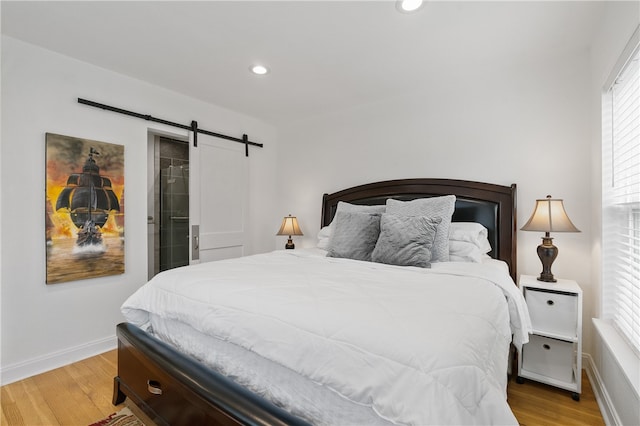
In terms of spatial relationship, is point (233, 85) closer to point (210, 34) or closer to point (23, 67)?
point (210, 34)

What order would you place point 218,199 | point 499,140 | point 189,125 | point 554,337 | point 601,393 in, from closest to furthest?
1. point 601,393
2. point 554,337
3. point 499,140
4. point 189,125
5. point 218,199

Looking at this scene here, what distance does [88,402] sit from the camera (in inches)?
75.6

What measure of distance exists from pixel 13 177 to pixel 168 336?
177cm

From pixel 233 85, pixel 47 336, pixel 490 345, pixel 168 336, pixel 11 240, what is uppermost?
pixel 233 85

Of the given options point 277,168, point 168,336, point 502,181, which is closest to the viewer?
point 168,336

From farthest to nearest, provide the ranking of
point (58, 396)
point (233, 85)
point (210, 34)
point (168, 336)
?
point (233, 85), point (210, 34), point (58, 396), point (168, 336)

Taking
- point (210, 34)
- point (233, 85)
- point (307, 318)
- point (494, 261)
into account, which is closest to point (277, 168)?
point (233, 85)

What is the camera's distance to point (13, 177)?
2193mm

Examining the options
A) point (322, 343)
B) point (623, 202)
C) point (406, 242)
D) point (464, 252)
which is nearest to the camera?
point (322, 343)

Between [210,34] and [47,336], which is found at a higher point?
[210,34]

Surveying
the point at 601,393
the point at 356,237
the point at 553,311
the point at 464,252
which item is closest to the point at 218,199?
the point at 356,237

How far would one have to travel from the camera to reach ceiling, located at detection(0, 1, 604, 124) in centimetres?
190

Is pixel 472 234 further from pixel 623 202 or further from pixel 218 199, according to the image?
pixel 218 199

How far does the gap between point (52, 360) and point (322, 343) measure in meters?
2.57
